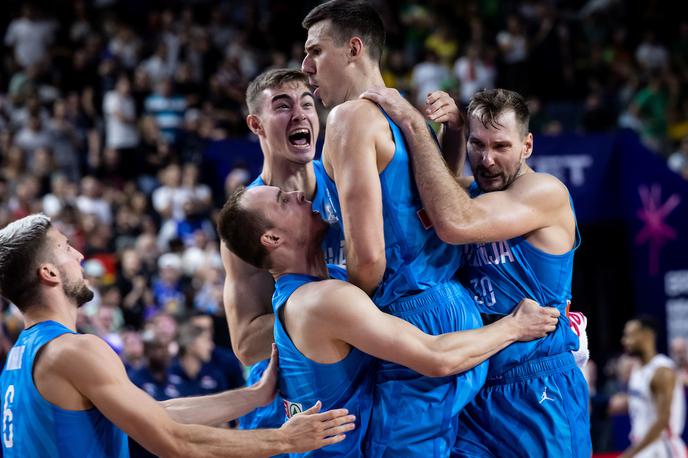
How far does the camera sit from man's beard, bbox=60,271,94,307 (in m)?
4.80

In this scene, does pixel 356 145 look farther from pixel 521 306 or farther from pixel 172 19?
→ pixel 172 19

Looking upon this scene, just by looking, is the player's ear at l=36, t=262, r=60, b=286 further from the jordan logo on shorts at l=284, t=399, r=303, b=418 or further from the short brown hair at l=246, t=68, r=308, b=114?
the short brown hair at l=246, t=68, r=308, b=114

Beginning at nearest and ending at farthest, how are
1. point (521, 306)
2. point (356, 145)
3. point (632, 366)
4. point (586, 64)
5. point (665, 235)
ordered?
point (356, 145) → point (521, 306) → point (632, 366) → point (665, 235) → point (586, 64)

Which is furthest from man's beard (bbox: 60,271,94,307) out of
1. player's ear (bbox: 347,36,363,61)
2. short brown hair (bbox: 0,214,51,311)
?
player's ear (bbox: 347,36,363,61)

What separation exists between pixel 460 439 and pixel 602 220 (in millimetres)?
10271

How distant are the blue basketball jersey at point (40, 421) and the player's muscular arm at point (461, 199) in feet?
5.81

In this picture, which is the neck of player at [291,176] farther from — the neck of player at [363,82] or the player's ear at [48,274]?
the player's ear at [48,274]

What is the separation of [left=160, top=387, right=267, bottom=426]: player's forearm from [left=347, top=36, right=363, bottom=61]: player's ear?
172 cm

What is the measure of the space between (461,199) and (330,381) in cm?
104

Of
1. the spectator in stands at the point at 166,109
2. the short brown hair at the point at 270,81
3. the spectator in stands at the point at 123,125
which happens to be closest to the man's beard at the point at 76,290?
the short brown hair at the point at 270,81

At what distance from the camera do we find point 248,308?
19.5 ft

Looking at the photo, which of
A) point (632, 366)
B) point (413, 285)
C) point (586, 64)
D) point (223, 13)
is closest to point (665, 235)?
point (632, 366)

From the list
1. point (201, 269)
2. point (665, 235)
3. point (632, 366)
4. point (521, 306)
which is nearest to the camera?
point (521, 306)

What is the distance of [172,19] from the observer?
18.0 metres
